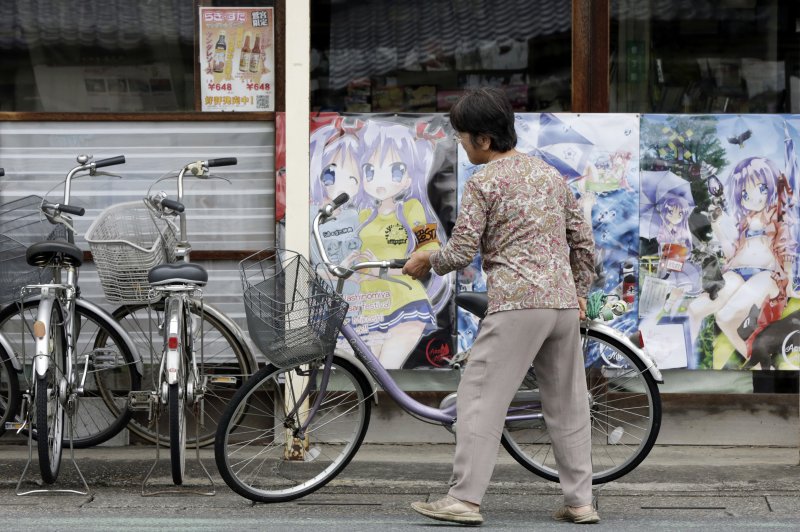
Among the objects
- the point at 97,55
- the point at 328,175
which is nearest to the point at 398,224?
the point at 328,175

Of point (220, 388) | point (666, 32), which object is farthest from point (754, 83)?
point (220, 388)

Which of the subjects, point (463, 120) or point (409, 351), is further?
point (409, 351)

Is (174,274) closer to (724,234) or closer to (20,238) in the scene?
(20,238)

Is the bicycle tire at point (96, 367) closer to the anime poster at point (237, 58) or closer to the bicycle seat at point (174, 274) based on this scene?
the bicycle seat at point (174, 274)

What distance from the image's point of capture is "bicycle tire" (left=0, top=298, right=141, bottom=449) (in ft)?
22.5

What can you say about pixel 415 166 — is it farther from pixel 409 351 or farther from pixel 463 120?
pixel 463 120

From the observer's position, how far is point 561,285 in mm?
5434

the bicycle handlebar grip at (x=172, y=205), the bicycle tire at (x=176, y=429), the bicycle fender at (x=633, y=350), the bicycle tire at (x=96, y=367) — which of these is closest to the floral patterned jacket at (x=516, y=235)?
the bicycle fender at (x=633, y=350)

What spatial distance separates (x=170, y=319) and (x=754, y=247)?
11.2ft

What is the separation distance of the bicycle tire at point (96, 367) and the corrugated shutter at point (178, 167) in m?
0.44

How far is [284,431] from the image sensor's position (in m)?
6.75

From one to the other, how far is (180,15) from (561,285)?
10.7 feet

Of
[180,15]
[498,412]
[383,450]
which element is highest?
[180,15]

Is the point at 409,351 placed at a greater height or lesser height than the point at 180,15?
lesser
